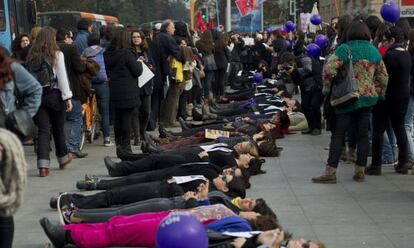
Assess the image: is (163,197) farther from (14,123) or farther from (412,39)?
(412,39)

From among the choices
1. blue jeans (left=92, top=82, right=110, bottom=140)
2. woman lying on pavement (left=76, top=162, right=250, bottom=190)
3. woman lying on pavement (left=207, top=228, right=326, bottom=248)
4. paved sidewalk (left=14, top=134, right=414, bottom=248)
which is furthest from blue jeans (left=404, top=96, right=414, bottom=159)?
blue jeans (left=92, top=82, right=110, bottom=140)

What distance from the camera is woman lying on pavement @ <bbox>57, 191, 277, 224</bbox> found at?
6379 mm

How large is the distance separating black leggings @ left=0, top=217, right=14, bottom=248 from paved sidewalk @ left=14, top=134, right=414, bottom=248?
1.73 meters

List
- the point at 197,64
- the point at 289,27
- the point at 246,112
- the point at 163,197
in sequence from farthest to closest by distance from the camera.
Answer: the point at 289,27 → the point at 197,64 → the point at 246,112 → the point at 163,197

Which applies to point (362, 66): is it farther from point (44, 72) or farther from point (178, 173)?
point (44, 72)

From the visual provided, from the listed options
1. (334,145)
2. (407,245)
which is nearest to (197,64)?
(334,145)

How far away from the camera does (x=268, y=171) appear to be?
32.3ft

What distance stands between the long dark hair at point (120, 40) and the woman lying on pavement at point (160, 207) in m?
4.70

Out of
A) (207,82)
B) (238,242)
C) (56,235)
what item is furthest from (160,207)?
(207,82)

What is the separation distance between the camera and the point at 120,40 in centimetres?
1093

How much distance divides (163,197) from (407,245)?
2.28 metres

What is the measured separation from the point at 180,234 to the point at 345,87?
511cm

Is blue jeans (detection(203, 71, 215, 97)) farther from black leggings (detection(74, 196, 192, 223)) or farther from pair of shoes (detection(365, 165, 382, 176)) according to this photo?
black leggings (detection(74, 196, 192, 223))

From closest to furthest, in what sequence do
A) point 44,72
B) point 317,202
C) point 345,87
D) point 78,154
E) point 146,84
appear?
1. point 317,202
2. point 345,87
3. point 44,72
4. point 78,154
5. point 146,84
